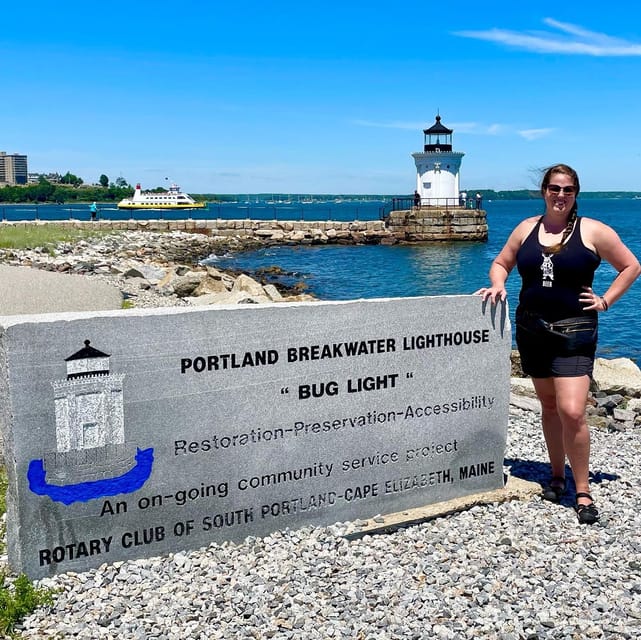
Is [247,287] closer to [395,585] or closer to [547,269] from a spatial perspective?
[547,269]

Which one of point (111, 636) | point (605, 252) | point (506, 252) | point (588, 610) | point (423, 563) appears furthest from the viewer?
point (506, 252)

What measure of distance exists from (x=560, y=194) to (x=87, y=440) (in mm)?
3276

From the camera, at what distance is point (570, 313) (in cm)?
490

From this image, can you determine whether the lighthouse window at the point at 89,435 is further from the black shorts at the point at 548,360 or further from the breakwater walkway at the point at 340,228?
the breakwater walkway at the point at 340,228

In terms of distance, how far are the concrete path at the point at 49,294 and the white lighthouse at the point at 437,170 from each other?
4098 centimetres

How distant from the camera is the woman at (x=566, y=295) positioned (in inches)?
191

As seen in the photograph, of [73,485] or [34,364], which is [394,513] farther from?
[34,364]

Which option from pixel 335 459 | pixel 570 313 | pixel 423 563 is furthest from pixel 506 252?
pixel 423 563

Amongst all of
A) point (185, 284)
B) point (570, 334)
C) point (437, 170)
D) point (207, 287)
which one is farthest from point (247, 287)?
point (437, 170)

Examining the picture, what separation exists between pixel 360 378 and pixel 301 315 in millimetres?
609

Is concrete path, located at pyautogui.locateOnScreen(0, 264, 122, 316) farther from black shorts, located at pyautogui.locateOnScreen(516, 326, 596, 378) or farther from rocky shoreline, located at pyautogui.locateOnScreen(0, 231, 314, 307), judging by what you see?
black shorts, located at pyautogui.locateOnScreen(516, 326, 596, 378)

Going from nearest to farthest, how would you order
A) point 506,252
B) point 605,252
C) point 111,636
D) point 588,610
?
1. point 111,636
2. point 588,610
3. point 605,252
4. point 506,252

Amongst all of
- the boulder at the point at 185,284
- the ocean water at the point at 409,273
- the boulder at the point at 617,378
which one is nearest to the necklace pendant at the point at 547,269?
the boulder at the point at 617,378

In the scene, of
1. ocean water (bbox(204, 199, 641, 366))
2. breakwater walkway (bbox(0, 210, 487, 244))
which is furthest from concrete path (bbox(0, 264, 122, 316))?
breakwater walkway (bbox(0, 210, 487, 244))
